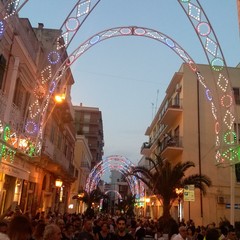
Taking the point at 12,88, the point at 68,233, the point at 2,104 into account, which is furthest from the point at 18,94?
the point at 68,233

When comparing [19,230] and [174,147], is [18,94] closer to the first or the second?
[19,230]

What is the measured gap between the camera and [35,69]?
19422mm

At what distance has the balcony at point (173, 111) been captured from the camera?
3172 centimetres

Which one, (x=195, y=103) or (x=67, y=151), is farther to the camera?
(x=67, y=151)

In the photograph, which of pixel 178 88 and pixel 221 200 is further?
pixel 178 88

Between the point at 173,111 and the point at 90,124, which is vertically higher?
the point at 90,124

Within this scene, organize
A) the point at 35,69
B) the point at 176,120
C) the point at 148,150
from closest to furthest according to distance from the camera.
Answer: the point at 35,69
the point at 176,120
the point at 148,150

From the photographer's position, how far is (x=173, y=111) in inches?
1257

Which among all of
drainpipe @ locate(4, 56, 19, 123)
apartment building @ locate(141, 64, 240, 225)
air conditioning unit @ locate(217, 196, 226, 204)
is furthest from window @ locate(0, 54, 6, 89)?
air conditioning unit @ locate(217, 196, 226, 204)

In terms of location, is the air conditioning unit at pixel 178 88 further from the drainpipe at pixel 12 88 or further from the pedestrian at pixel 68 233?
the pedestrian at pixel 68 233

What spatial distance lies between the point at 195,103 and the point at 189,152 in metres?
4.39

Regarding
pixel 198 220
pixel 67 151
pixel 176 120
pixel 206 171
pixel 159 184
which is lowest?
pixel 198 220

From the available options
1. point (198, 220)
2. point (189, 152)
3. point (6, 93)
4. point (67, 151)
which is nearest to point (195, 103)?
point (189, 152)

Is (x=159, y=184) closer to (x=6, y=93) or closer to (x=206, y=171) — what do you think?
(x=206, y=171)
